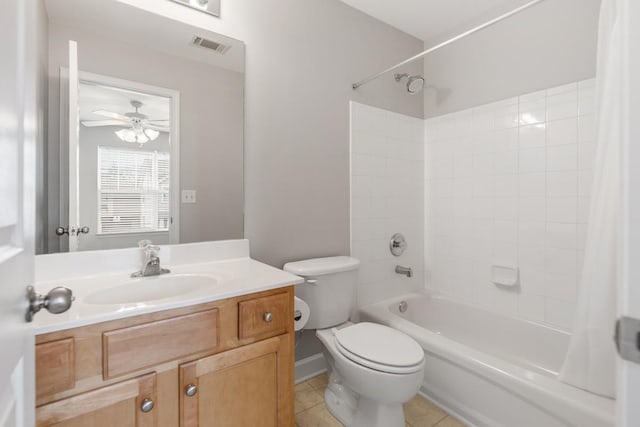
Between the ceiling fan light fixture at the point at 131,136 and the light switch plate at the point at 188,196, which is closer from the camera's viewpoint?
the ceiling fan light fixture at the point at 131,136

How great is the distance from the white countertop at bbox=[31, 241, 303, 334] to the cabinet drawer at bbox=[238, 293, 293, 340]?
0.05 m

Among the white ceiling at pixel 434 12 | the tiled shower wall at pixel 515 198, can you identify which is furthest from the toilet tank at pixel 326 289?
the white ceiling at pixel 434 12

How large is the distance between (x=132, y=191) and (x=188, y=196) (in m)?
0.24

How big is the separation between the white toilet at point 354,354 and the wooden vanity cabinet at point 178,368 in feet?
1.08

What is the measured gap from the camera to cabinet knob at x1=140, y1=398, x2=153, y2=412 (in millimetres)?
913

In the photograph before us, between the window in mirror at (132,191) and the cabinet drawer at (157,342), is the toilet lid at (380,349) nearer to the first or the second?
the cabinet drawer at (157,342)

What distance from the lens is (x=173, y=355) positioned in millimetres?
968

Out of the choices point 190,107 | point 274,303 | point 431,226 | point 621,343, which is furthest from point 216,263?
point 431,226

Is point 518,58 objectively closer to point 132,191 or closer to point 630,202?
point 630,202

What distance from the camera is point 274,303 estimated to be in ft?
3.92

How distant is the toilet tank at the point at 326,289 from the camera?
1.68 metres

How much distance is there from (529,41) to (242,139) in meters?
1.90

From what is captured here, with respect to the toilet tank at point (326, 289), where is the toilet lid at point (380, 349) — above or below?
below

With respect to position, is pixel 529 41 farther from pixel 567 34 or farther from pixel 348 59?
pixel 348 59
